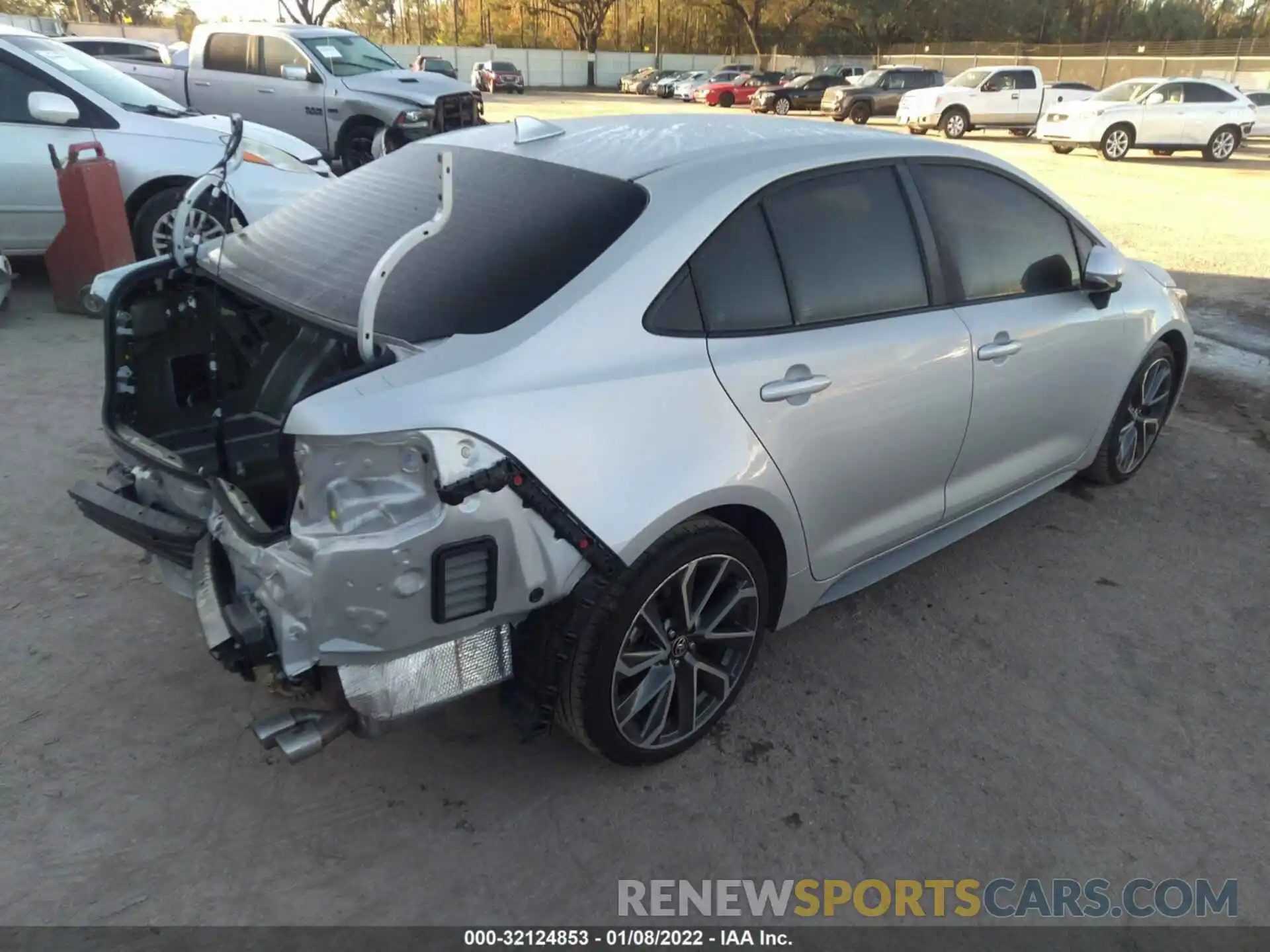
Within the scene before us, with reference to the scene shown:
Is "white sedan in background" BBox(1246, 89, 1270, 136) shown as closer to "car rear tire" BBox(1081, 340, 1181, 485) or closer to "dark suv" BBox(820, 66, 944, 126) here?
"dark suv" BBox(820, 66, 944, 126)

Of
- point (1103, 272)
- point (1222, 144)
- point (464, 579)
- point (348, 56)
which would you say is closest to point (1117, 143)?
point (1222, 144)

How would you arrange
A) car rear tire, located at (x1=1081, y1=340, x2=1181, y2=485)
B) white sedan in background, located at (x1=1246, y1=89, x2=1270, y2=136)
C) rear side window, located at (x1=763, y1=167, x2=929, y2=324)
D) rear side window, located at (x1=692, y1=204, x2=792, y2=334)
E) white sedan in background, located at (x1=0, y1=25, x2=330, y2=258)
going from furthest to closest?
white sedan in background, located at (x1=1246, y1=89, x2=1270, y2=136) → white sedan in background, located at (x1=0, y1=25, x2=330, y2=258) → car rear tire, located at (x1=1081, y1=340, x2=1181, y2=485) → rear side window, located at (x1=763, y1=167, x2=929, y2=324) → rear side window, located at (x1=692, y1=204, x2=792, y2=334)

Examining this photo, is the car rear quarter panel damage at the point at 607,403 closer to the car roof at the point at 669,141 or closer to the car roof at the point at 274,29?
the car roof at the point at 669,141

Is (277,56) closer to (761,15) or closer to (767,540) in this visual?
(767,540)

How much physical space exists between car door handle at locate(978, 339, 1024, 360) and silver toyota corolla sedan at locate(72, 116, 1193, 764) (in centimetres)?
1

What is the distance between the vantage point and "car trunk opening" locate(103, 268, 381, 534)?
2.91 meters

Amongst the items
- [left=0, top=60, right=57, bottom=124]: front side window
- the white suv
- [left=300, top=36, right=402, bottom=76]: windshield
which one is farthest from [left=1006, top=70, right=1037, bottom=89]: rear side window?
[left=0, top=60, right=57, bottom=124]: front side window

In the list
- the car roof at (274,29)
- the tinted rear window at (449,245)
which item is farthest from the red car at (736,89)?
the tinted rear window at (449,245)

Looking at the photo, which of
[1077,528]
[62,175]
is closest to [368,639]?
[1077,528]

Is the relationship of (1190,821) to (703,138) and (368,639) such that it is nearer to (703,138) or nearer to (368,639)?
(368,639)

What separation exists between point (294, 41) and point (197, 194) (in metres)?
10.5

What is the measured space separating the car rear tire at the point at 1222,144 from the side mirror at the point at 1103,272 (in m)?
19.3

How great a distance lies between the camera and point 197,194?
10.2 ft

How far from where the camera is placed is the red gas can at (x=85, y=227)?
6285mm
